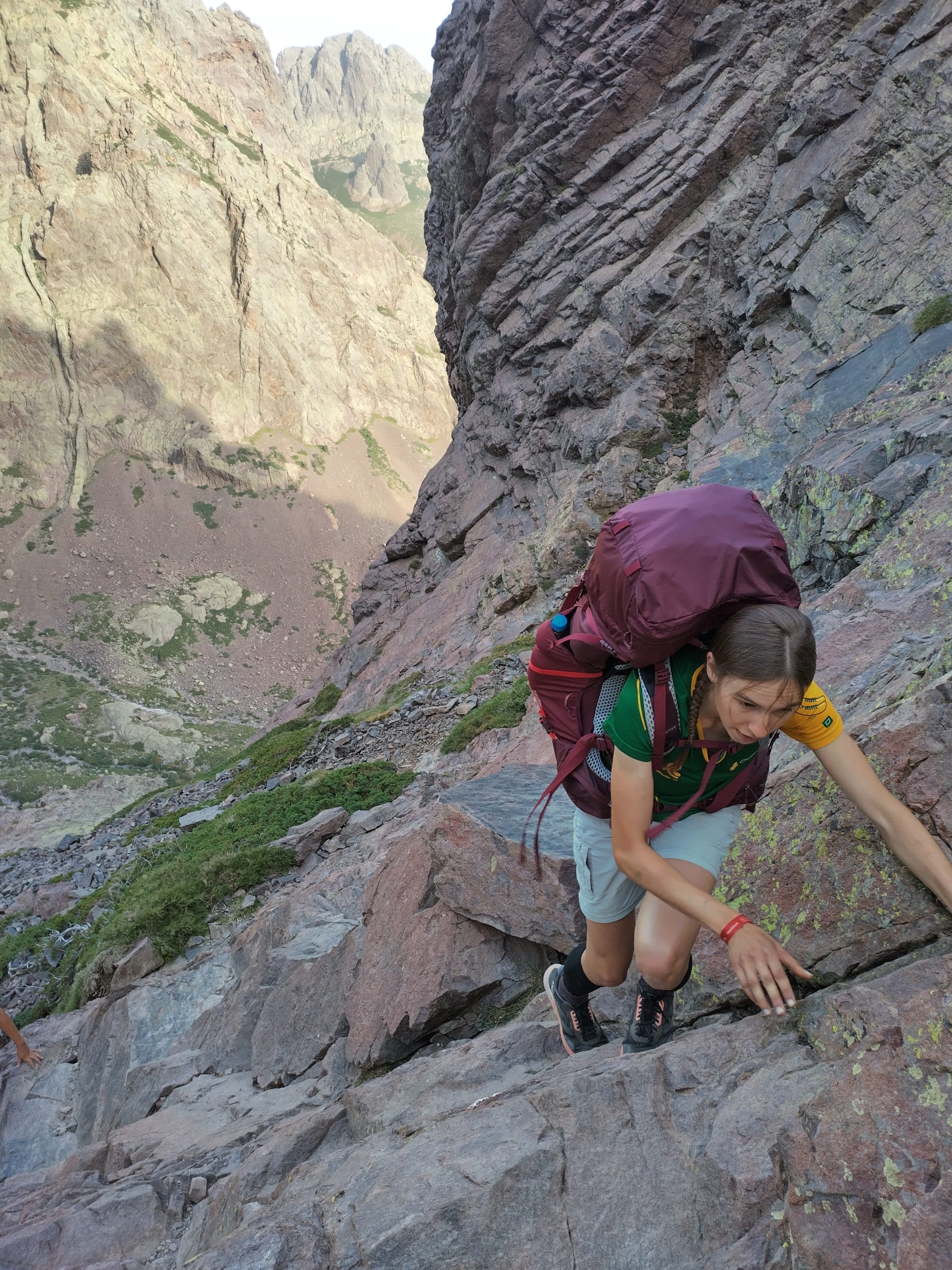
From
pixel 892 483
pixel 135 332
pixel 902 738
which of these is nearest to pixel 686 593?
pixel 902 738

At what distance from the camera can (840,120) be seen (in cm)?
1628

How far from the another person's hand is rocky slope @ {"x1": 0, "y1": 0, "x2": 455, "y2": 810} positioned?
38447mm

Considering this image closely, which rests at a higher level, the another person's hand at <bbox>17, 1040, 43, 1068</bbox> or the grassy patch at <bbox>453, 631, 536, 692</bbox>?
the grassy patch at <bbox>453, 631, 536, 692</bbox>

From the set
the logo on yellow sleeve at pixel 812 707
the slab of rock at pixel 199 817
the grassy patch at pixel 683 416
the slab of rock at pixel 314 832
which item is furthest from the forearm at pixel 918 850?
the grassy patch at pixel 683 416

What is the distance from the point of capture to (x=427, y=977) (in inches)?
204

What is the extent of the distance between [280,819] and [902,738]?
10.7m

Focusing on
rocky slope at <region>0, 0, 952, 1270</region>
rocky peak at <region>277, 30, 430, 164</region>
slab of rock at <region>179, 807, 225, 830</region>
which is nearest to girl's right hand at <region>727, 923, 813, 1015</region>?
rocky slope at <region>0, 0, 952, 1270</region>

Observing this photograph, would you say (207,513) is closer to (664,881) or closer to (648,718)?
(648,718)

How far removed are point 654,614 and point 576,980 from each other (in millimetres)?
2300

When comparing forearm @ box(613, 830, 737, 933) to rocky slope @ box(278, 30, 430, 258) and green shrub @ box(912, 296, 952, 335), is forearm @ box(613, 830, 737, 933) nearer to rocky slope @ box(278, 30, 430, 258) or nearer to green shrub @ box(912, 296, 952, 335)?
green shrub @ box(912, 296, 952, 335)

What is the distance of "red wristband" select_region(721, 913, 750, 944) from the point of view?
2545 mm

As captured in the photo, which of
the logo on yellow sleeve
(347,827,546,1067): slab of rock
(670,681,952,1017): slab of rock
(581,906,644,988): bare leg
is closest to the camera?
the logo on yellow sleeve

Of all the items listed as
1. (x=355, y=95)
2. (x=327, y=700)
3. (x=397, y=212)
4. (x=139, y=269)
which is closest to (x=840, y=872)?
(x=327, y=700)

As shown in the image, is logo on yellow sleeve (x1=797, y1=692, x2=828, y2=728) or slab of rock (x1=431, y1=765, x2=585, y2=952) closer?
logo on yellow sleeve (x1=797, y1=692, x2=828, y2=728)
